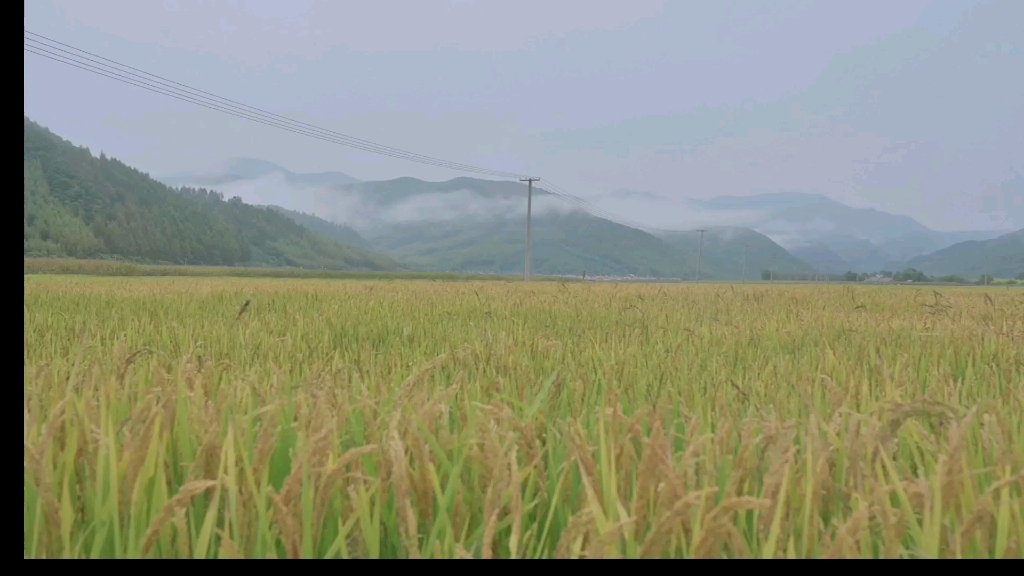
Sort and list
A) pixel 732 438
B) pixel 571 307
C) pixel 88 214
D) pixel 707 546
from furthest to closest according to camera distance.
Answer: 1. pixel 88 214
2. pixel 571 307
3. pixel 732 438
4. pixel 707 546

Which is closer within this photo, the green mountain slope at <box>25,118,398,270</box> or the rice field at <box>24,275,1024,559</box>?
the rice field at <box>24,275,1024,559</box>

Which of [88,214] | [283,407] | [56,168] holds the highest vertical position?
[56,168]

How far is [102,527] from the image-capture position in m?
1.18

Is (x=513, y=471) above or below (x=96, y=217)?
below

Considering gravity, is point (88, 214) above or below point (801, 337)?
above

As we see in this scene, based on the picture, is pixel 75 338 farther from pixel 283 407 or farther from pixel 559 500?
pixel 559 500

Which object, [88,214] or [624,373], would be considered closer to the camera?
[624,373]

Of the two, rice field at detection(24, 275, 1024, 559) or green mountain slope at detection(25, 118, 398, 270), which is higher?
green mountain slope at detection(25, 118, 398, 270)

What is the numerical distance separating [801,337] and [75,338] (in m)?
4.39

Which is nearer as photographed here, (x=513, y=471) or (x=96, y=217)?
(x=513, y=471)

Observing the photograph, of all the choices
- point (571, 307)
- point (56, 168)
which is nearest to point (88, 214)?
point (56, 168)

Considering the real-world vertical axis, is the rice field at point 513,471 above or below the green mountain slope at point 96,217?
below

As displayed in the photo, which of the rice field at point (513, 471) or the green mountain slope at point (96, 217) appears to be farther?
the green mountain slope at point (96, 217)

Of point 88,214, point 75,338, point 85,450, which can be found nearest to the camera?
point 85,450
